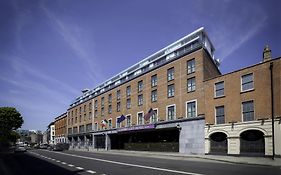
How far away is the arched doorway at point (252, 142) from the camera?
28109 millimetres

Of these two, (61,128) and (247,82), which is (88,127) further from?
(247,82)

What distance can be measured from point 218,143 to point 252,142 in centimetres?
430

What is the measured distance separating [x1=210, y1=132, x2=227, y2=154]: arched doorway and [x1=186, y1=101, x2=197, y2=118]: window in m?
4.36

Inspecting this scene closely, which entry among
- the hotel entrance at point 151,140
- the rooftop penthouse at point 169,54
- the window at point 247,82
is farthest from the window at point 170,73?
the window at point 247,82

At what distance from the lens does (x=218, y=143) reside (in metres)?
32.4

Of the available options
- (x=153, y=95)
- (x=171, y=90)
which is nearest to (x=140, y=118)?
(x=153, y=95)

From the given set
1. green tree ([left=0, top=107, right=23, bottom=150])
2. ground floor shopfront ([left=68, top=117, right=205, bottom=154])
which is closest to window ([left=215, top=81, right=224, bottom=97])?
ground floor shopfront ([left=68, top=117, right=205, bottom=154])

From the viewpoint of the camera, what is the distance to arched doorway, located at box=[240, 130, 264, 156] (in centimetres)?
2811

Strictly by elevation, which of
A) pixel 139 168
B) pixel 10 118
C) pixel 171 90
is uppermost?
pixel 171 90

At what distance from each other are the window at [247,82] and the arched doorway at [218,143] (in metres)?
5.66

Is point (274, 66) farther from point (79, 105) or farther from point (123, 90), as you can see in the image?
point (79, 105)

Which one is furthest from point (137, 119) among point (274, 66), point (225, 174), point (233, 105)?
point (225, 174)

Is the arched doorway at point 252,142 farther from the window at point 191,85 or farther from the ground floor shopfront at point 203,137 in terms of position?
the window at point 191,85

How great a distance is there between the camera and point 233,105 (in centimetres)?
3144
